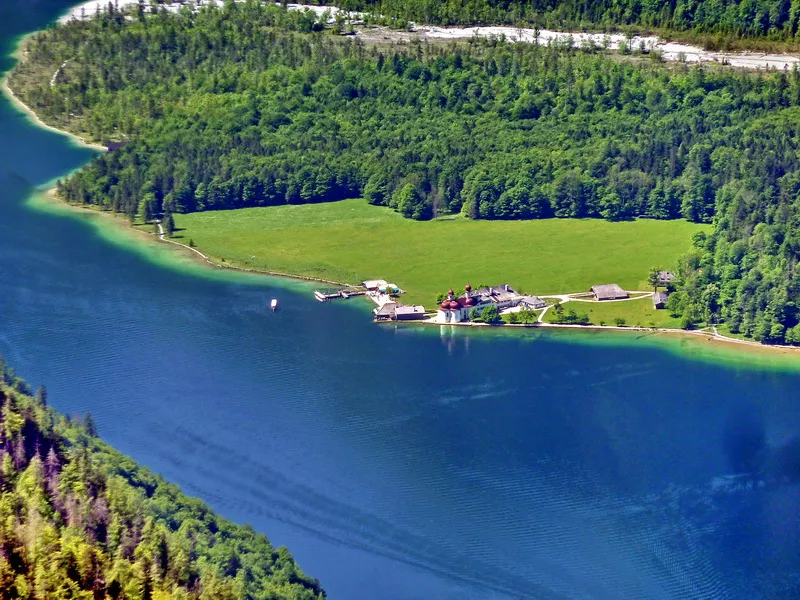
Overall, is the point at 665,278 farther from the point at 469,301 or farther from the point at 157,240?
the point at 157,240

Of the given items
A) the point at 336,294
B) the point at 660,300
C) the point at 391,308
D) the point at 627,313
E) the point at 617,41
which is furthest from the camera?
the point at 617,41

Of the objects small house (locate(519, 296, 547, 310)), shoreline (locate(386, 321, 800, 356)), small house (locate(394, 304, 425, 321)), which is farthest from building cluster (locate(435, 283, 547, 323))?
small house (locate(394, 304, 425, 321))

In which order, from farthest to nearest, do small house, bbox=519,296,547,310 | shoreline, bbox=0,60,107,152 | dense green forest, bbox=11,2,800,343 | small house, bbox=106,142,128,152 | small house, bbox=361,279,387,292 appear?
1. shoreline, bbox=0,60,107,152
2. small house, bbox=106,142,128,152
3. dense green forest, bbox=11,2,800,343
4. small house, bbox=361,279,387,292
5. small house, bbox=519,296,547,310

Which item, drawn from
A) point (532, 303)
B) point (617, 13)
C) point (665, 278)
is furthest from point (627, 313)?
point (617, 13)

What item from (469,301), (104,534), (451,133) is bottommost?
(104,534)

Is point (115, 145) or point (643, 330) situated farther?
point (115, 145)

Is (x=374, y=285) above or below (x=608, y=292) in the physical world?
below

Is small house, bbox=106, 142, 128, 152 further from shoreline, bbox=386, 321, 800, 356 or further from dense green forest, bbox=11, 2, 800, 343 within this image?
shoreline, bbox=386, 321, 800, 356
